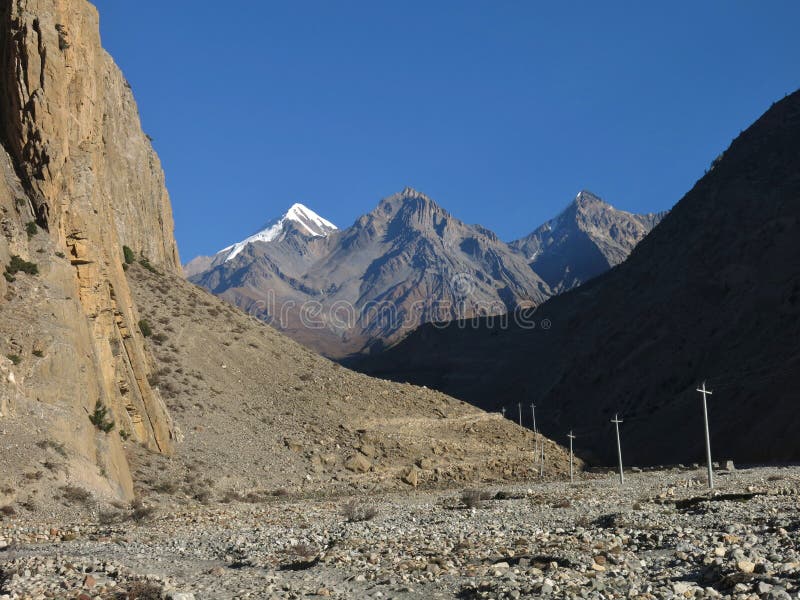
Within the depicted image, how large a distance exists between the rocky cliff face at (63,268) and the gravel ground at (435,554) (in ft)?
14.6

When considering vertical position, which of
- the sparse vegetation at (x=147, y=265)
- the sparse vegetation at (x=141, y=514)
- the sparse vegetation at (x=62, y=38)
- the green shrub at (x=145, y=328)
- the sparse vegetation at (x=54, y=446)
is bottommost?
the sparse vegetation at (x=141, y=514)

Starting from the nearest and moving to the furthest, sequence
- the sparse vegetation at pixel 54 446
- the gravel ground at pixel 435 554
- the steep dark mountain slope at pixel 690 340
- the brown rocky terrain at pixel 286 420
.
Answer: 1. the gravel ground at pixel 435 554
2. the sparse vegetation at pixel 54 446
3. the brown rocky terrain at pixel 286 420
4. the steep dark mountain slope at pixel 690 340

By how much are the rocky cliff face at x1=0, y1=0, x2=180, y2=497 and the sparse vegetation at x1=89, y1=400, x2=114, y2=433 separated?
0.88ft

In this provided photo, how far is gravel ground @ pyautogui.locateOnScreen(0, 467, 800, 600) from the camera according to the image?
46.4 ft

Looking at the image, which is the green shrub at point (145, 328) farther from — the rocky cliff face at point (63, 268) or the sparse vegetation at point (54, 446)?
the sparse vegetation at point (54, 446)

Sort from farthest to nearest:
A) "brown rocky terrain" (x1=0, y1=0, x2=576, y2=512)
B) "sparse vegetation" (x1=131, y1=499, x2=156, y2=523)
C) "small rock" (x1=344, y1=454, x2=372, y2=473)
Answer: "small rock" (x1=344, y1=454, x2=372, y2=473) < "brown rocky terrain" (x1=0, y1=0, x2=576, y2=512) < "sparse vegetation" (x1=131, y1=499, x2=156, y2=523)

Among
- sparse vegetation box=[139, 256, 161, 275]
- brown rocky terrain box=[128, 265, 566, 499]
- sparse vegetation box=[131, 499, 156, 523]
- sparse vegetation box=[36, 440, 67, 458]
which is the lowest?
sparse vegetation box=[131, 499, 156, 523]

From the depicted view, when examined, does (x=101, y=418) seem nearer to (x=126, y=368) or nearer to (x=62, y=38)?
(x=126, y=368)

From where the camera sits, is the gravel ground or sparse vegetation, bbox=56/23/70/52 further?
sparse vegetation, bbox=56/23/70/52

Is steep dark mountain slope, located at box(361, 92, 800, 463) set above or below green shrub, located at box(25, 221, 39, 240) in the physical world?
above

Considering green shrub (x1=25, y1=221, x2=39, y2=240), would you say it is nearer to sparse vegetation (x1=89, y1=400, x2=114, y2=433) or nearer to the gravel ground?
sparse vegetation (x1=89, y1=400, x2=114, y2=433)

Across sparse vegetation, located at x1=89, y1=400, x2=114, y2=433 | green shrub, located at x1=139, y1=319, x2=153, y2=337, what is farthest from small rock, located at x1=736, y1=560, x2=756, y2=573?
green shrub, located at x1=139, y1=319, x2=153, y2=337

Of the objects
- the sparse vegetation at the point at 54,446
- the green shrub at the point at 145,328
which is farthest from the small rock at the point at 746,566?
the green shrub at the point at 145,328

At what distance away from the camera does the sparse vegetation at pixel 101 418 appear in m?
33.5
